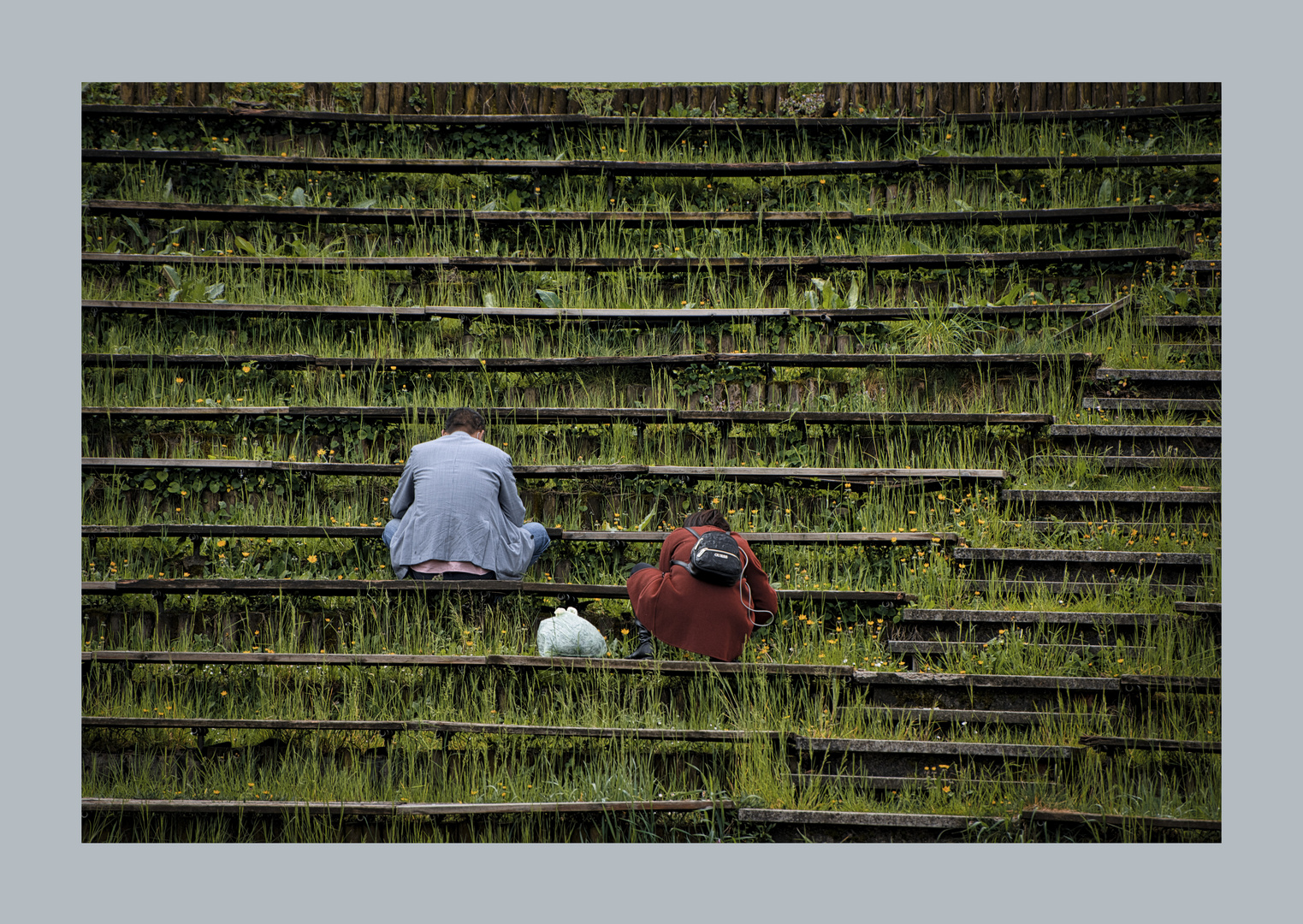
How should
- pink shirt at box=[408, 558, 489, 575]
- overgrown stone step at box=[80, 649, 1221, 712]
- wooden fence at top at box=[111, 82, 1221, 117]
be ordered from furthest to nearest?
wooden fence at top at box=[111, 82, 1221, 117] → pink shirt at box=[408, 558, 489, 575] → overgrown stone step at box=[80, 649, 1221, 712]

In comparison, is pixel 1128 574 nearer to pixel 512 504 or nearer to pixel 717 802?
pixel 717 802

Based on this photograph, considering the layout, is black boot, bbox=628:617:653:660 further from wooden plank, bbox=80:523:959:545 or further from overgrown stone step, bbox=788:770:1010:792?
overgrown stone step, bbox=788:770:1010:792

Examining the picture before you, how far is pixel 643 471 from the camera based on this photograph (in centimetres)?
567

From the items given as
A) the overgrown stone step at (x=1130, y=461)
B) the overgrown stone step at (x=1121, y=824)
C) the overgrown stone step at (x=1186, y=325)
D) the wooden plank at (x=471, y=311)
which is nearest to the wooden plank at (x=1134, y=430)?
the overgrown stone step at (x=1130, y=461)

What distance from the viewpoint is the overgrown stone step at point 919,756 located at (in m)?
4.37

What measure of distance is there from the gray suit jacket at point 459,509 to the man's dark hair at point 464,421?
0.06 meters

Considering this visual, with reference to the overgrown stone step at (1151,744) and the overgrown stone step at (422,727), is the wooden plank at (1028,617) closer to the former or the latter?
the overgrown stone step at (1151,744)

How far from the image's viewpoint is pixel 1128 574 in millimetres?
5070

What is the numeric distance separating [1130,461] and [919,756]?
94.1 inches

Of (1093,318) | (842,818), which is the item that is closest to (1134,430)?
(1093,318)

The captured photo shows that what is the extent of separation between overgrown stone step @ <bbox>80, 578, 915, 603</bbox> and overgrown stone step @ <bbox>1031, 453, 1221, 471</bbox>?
1.34 metres

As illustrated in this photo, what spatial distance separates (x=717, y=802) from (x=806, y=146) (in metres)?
5.29

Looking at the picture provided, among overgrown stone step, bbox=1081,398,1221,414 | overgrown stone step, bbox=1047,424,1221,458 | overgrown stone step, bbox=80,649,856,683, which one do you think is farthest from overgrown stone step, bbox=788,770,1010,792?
overgrown stone step, bbox=1081,398,1221,414

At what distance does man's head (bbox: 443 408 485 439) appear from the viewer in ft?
17.6
